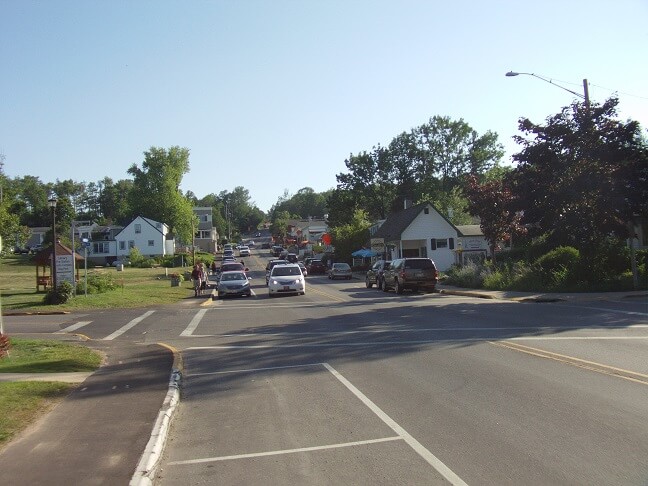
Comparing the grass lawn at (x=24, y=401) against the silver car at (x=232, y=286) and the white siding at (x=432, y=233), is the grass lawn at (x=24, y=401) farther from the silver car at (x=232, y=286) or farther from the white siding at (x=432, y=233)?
the white siding at (x=432, y=233)

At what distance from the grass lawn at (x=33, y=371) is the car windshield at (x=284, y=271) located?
1923cm

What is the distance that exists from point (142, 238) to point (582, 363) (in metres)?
90.3

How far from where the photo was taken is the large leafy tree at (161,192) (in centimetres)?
10194

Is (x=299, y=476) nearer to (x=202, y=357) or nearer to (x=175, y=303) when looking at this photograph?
(x=202, y=357)

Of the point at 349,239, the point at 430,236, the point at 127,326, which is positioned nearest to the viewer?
the point at 127,326

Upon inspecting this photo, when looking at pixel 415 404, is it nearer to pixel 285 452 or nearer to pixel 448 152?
pixel 285 452

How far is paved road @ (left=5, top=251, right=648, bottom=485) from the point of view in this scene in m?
6.02

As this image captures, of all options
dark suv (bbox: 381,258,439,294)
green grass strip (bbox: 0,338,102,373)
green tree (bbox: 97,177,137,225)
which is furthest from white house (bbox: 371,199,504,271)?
green tree (bbox: 97,177,137,225)

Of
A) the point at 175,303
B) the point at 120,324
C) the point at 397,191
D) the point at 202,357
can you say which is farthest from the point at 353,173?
the point at 202,357

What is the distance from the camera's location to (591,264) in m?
28.3

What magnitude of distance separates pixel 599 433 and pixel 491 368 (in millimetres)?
3882

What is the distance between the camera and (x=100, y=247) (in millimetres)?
97000

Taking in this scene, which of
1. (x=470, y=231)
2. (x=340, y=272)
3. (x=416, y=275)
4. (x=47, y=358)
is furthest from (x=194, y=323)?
(x=470, y=231)

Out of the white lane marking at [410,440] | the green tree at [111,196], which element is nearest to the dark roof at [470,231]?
the white lane marking at [410,440]
